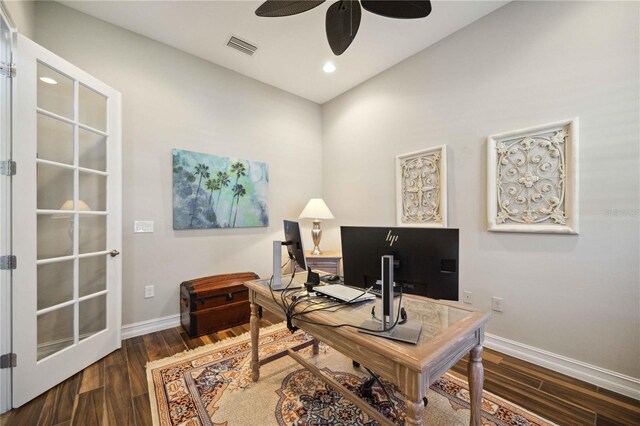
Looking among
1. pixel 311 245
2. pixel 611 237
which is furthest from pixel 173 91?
pixel 611 237

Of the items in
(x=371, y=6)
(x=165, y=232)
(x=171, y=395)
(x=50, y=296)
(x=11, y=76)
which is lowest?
(x=171, y=395)

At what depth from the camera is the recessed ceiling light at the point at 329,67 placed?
3.04 meters

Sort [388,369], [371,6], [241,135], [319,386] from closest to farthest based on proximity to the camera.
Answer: [388,369], [371,6], [319,386], [241,135]

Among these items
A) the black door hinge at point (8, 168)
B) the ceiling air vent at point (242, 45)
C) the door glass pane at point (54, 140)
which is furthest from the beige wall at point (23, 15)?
the ceiling air vent at point (242, 45)

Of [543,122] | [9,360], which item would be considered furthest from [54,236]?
[543,122]

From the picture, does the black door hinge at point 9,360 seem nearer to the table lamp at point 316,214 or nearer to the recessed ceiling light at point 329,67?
the table lamp at point 316,214

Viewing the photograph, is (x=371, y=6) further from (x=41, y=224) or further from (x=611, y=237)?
(x=41, y=224)

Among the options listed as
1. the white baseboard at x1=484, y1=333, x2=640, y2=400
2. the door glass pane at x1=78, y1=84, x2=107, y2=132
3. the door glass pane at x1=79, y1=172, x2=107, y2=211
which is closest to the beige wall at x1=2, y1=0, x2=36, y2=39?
the door glass pane at x1=78, y1=84, x2=107, y2=132

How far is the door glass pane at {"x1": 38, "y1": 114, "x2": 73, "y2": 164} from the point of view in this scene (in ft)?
5.90

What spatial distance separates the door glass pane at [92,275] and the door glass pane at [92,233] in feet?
0.28

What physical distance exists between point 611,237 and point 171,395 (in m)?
3.17

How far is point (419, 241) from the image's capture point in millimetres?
1096

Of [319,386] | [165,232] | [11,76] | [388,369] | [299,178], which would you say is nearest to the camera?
[388,369]

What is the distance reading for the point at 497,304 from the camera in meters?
2.28
